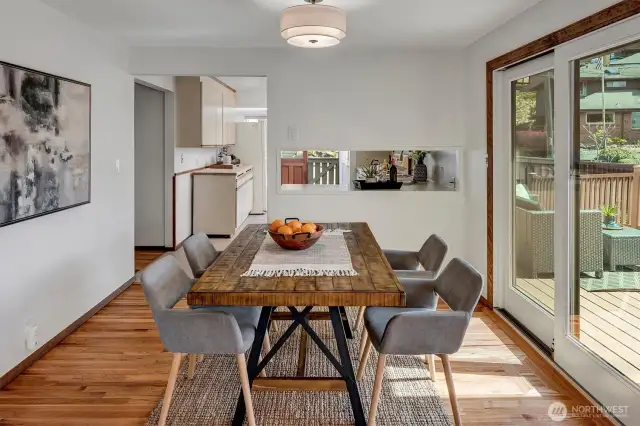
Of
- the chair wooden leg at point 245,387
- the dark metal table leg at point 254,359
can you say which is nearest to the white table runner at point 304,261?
the dark metal table leg at point 254,359

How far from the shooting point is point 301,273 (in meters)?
2.36

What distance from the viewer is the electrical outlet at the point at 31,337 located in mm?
3137

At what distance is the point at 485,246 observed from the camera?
441cm

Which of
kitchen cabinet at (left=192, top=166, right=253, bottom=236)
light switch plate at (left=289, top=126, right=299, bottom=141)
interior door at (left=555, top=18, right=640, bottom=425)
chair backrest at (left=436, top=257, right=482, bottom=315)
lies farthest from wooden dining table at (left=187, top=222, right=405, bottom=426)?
kitchen cabinet at (left=192, top=166, right=253, bottom=236)

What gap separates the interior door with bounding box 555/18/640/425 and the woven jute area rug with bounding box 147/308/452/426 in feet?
2.67

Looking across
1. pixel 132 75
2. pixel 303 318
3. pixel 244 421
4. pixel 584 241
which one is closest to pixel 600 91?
pixel 584 241

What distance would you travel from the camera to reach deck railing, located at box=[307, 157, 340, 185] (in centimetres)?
530

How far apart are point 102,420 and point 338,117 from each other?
10.7 feet

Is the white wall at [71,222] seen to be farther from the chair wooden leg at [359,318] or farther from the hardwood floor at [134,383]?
the chair wooden leg at [359,318]

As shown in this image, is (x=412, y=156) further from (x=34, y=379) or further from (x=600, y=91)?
(x=34, y=379)

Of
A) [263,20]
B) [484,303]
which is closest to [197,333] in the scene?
[263,20]

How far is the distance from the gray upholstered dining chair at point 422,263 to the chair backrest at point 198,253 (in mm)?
1058

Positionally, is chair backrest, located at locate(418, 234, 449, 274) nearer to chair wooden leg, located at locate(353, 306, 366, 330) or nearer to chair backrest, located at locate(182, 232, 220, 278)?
chair wooden leg, located at locate(353, 306, 366, 330)

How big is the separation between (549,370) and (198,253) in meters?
2.18
